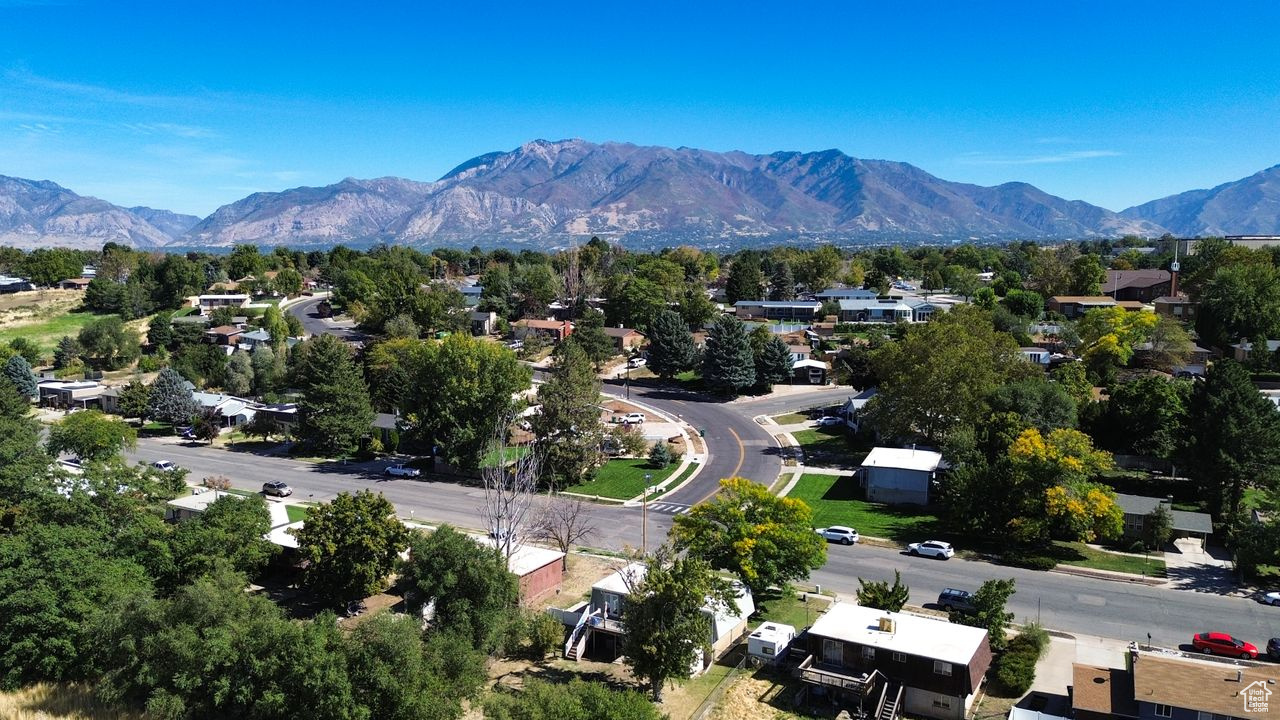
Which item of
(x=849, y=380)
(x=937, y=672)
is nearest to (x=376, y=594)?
(x=937, y=672)

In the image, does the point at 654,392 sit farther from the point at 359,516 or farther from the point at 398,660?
the point at 398,660

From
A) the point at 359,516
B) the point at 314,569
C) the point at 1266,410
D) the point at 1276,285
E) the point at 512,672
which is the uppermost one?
the point at 1276,285

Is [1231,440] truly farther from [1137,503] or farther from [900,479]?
[900,479]

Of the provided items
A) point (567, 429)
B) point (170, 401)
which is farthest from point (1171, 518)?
point (170, 401)

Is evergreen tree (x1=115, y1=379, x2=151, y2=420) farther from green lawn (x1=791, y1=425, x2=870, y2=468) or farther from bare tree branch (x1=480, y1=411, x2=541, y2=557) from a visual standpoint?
green lawn (x1=791, y1=425, x2=870, y2=468)

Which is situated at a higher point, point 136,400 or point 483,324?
point 483,324

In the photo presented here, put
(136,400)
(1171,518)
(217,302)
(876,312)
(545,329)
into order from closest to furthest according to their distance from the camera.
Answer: (1171,518) → (136,400) → (545,329) → (876,312) → (217,302)

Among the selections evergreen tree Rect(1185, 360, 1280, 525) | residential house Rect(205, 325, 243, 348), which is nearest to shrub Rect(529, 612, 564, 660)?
evergreen tree Rect(1185, 360, 1280, 525)
